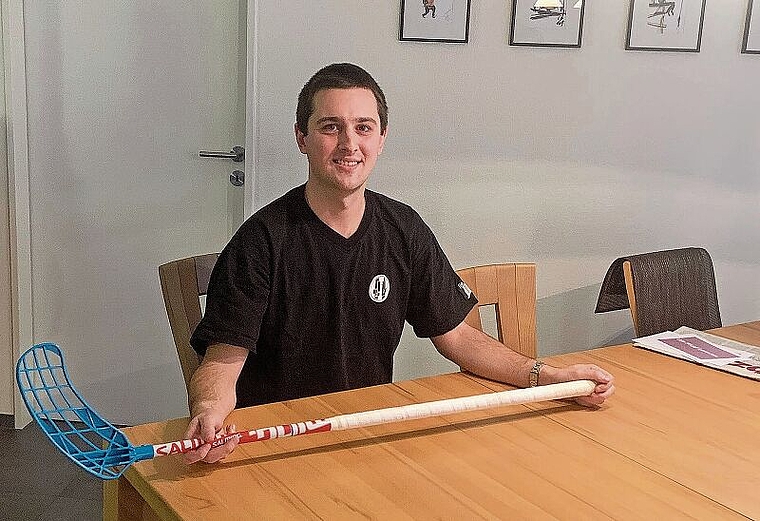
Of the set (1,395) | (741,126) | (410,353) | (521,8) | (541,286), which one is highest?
(521,8)

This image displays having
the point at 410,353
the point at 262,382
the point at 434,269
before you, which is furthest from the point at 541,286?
the point at 262,382

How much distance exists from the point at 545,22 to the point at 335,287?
150 centimetres

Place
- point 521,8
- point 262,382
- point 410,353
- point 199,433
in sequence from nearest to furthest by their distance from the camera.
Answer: point 199,433 < point 262,382 < point 521,8 < point 410,353

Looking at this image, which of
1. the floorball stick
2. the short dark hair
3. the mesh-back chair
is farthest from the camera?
the mesh-back chair

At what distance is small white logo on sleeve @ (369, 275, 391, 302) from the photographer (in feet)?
5.82

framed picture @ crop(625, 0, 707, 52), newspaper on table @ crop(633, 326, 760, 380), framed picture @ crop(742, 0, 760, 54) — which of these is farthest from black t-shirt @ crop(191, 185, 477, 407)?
framed picture @ crop(742, 0, 760, 54)

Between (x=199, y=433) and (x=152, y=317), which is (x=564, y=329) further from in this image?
(x=199, y=433)

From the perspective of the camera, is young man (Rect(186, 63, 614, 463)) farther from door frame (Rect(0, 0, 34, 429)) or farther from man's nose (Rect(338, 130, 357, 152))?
door frame (Rect(0, 0, 34, 429))

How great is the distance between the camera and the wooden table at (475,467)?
3.87 feet

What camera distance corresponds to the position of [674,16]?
2.89 metres

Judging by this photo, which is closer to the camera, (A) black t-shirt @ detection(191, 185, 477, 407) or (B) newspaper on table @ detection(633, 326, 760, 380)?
(A) black t-shirt @ detection(191, 185, 477, 407)

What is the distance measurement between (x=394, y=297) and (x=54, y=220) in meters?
1.64

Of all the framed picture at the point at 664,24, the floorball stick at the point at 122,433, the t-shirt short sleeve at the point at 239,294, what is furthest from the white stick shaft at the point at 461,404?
the framed picture at the point at 664,24

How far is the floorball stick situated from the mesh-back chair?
0.72 m
